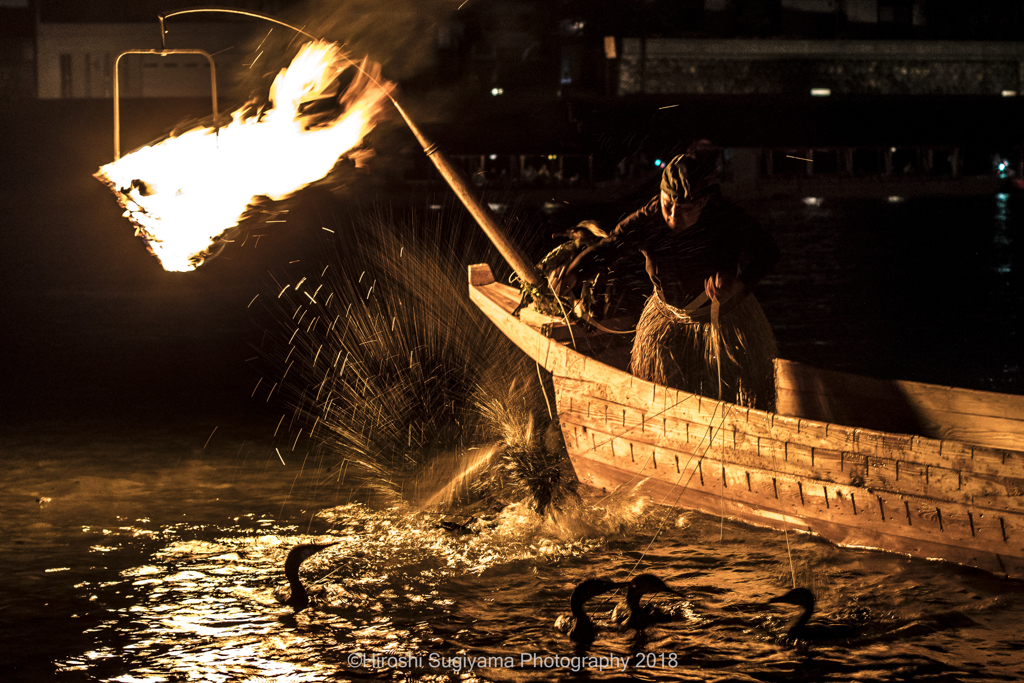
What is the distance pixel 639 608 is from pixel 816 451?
47.2 inches

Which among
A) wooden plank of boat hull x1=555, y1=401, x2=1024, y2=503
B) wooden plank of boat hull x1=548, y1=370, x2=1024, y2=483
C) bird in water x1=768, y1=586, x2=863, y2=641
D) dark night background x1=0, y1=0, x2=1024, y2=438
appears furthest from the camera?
dark night background x1=0, y1=0, x2=1024, y2=438

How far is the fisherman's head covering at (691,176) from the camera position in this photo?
5.38m

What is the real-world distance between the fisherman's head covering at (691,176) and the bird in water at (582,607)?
2.18 metres

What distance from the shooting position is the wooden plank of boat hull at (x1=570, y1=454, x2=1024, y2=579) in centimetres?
451

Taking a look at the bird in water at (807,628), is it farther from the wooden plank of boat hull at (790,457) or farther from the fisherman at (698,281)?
the fisherman at (698,281)

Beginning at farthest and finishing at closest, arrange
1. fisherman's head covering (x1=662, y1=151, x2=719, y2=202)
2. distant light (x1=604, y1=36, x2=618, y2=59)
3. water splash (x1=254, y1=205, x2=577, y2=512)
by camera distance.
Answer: distant light (x1=604, y1=36, x2=618, y2=59), water splash (x1=254, y1=205, x2=577, y2=512), fisherman's head covering (x1=662, y1=151, x2=719, y2=202)

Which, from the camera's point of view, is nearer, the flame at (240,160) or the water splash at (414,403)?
the flame at (240,160)

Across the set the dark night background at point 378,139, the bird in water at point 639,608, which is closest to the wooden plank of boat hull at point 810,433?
the bird in water at point 639,608

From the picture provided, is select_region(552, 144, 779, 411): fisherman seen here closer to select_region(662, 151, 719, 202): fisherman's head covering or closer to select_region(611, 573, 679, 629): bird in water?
select_region(662, 151, 719, 202): fisherman's head covering

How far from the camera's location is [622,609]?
439cm

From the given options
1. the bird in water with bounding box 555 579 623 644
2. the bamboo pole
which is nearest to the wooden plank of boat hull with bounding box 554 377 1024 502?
the bamboo pole

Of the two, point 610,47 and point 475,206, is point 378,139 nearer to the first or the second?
point 610,47

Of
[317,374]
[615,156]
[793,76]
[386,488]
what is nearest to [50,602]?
[386,488]

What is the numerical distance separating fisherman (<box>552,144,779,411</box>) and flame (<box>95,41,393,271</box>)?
5.11ft
